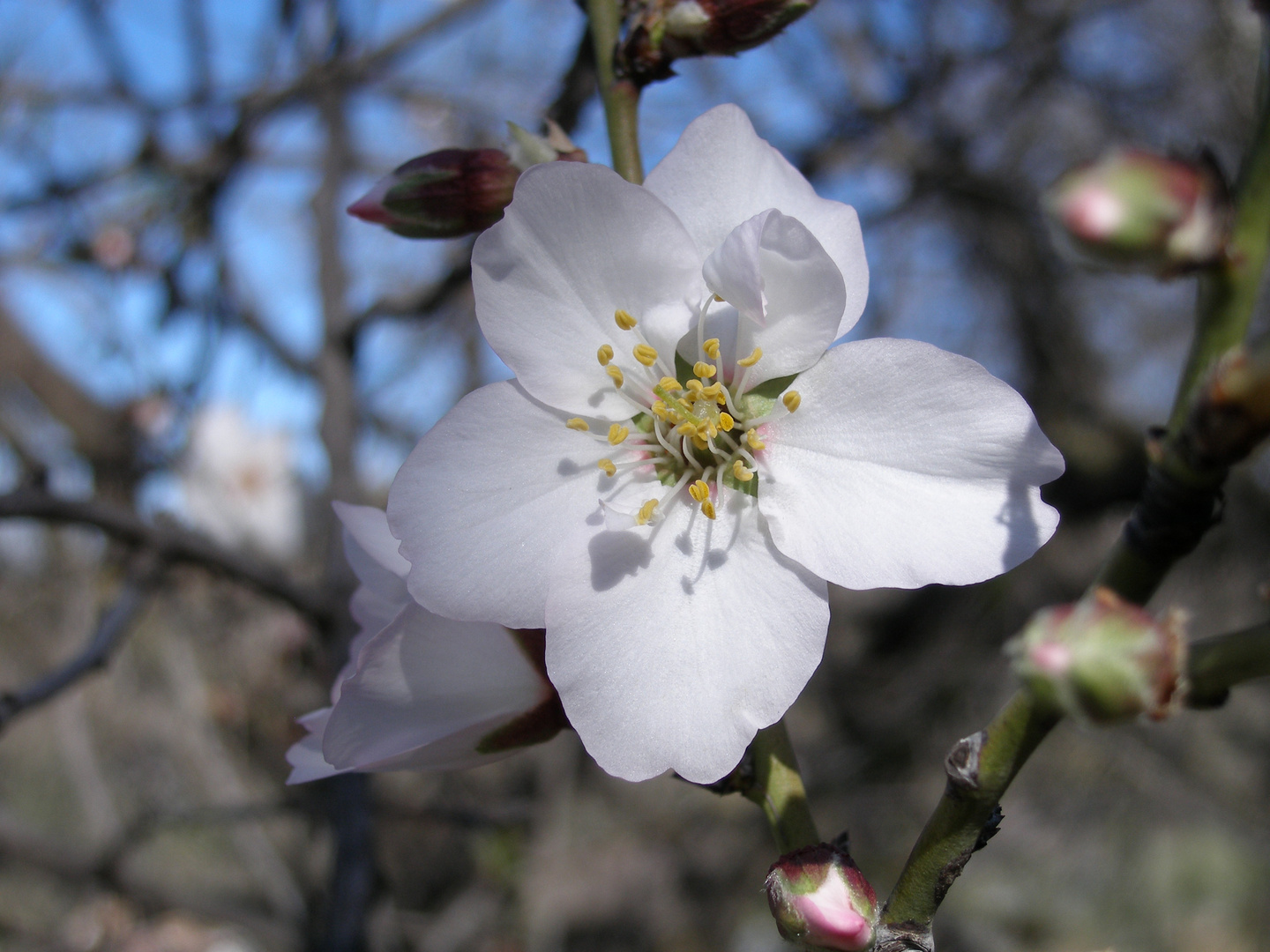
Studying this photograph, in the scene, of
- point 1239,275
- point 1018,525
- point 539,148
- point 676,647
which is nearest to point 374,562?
point 676,647

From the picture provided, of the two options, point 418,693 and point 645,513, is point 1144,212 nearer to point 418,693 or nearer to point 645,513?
point 645,513

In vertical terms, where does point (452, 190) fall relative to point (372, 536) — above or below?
above

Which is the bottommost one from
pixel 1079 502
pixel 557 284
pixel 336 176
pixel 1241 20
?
pixel 1079 502

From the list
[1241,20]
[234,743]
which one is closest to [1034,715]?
[234,743]

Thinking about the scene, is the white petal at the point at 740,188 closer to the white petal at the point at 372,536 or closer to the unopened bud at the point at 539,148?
the unopened bud at the point at 539,148

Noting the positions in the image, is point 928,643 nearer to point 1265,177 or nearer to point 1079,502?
point 1079,502

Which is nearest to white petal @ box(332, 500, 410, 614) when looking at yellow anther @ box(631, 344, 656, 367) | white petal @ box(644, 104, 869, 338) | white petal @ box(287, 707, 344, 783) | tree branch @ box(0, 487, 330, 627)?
white petal @ box(287, 707, 344, 783)
